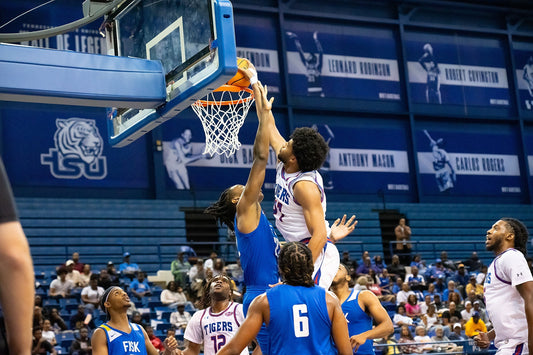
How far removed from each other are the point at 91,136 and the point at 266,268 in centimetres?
1428

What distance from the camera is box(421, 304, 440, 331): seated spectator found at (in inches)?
595

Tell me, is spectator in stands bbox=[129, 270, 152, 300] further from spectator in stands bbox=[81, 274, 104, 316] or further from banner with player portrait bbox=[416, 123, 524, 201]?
banner with player portrait bbox=[416, 123, 524, 201]

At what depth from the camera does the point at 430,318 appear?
15.4 metres

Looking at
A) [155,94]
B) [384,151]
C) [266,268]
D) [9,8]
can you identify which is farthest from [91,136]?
[266,268]

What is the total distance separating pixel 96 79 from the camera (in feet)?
20.2

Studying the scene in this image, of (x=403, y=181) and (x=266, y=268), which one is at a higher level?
(x=403, y=181)

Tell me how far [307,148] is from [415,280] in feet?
42.5

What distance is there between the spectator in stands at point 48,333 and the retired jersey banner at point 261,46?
35.0 feet

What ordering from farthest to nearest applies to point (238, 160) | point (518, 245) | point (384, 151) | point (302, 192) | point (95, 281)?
1. point (384, 151)
2. point (238, 160)
3. point (95, 281)
4. point (518, 245)
5. point (302, 192)

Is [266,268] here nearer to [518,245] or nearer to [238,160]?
[518,245]

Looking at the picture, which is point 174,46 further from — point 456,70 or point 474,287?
point 456,70

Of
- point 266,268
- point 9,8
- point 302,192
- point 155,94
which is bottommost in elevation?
point 266,268

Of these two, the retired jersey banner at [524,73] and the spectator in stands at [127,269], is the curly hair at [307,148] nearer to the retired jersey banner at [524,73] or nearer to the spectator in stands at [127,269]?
the spectator in stands at [127,269]

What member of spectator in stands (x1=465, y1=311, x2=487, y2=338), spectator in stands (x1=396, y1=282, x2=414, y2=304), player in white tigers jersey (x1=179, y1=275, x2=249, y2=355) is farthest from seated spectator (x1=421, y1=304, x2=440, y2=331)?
player in white tigers jersey (x1=179, y1=275, x2=249, y2=355)
